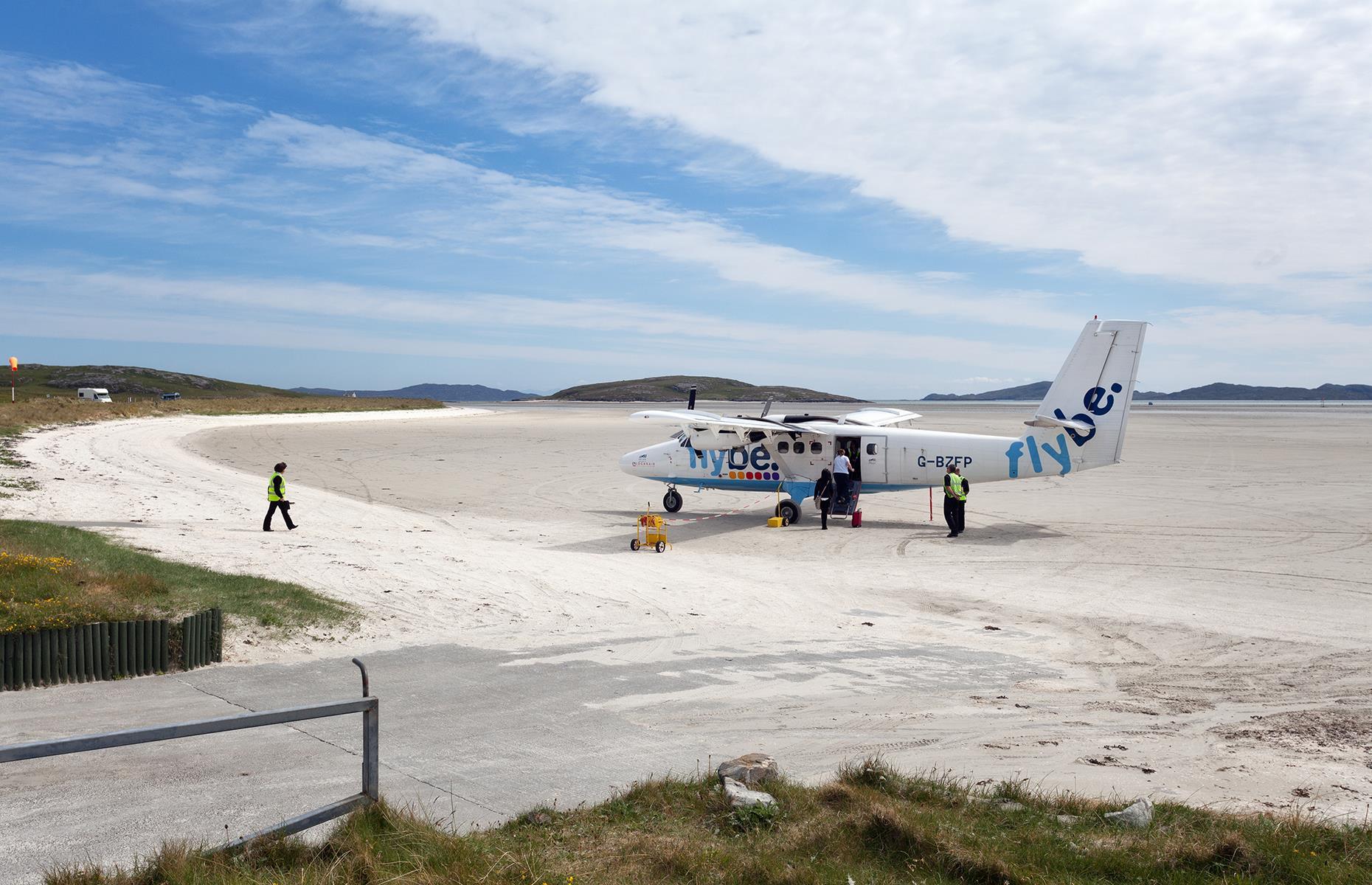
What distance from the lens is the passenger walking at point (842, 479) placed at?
25.1m

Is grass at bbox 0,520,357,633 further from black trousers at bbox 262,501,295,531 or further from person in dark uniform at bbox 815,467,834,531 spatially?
person in dark uniform at bbox 815,467,834,531

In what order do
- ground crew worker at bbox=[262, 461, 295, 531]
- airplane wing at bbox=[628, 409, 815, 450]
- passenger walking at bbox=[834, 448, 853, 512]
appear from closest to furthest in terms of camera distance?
ground crew worker at bbox=[262, 461, 295, 531] < passenger walking at bbox=[834, 448, 853, 512] < airplane wing at bbox=[628, 409, 815, 450]

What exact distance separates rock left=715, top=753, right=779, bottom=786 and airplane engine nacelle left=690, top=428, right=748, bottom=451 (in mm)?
19927

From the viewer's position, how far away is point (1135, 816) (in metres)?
6.25

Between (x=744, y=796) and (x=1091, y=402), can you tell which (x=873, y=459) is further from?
(x=744, y=796)

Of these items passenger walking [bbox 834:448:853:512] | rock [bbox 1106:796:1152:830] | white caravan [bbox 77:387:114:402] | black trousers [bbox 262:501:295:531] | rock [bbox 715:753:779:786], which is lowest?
rock [bbox 715:753:779:786]

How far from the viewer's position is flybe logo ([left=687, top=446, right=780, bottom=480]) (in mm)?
27047

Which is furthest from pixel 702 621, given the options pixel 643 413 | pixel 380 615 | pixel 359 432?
pixel 359 432

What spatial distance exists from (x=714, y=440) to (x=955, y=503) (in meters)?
7.59

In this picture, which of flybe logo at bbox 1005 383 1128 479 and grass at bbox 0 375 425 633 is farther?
flybe logo at bbox 1005 383 1128 479

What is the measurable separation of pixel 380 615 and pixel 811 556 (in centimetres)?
1051

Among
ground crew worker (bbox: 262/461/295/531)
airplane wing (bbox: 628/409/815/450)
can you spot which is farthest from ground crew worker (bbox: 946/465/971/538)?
ground crew worker (bbox: 262/461/295/531)

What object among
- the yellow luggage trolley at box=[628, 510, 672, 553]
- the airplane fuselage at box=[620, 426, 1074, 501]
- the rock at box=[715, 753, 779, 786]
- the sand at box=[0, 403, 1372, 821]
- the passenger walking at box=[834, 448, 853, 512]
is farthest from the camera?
the passenger walking at box=[834, 448, 853, 512]

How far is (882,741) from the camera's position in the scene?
861cm
